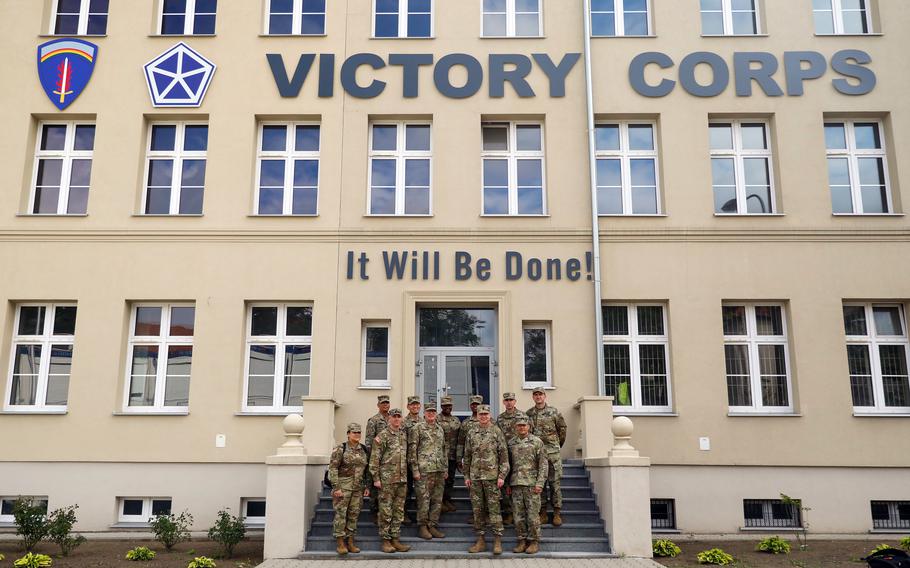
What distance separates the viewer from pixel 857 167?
43.4 ft

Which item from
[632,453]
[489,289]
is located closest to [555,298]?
[489,289]

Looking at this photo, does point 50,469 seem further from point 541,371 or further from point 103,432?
point 541,371

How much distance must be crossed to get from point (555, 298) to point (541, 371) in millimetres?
1236

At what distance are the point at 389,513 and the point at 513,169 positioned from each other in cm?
653

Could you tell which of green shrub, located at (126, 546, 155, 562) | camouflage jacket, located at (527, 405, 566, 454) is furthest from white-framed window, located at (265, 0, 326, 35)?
green shrub, located at (126, 546, 155, 562)

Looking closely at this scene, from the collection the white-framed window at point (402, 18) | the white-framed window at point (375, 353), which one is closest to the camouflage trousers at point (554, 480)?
the white-framed window at point (375, 353)

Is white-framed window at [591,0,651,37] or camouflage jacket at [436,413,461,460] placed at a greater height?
white-framed window at [591,0,651,37]

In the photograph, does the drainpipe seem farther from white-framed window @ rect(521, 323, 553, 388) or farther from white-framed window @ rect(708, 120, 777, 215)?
white-framed window @ rect(708, 120, 777, 215)

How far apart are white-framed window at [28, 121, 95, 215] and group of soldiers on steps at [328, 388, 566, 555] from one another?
7.34m

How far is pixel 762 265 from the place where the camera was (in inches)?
497

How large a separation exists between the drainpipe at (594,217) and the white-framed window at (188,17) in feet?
22.3

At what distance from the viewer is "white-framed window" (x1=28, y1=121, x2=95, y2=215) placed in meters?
13.3

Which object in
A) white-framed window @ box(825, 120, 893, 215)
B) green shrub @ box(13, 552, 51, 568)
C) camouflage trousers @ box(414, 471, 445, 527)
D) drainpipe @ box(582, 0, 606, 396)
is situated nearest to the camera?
green shrub @ box(13, 552, 51, 568)

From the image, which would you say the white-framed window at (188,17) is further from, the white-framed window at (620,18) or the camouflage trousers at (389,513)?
the camouflage trousers at (389,513)
